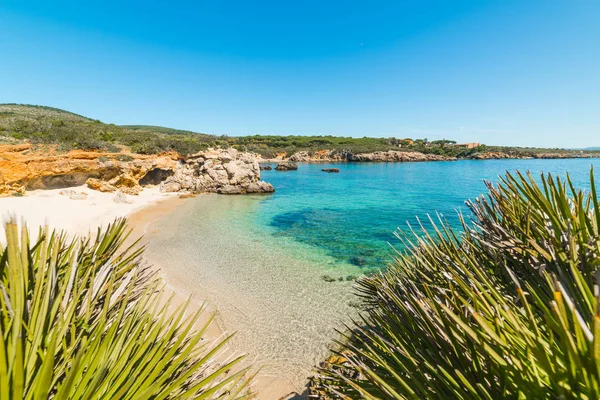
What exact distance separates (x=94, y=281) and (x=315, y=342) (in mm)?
5560

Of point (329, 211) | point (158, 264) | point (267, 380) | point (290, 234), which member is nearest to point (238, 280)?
point (158, 264)

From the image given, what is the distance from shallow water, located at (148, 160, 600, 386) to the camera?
6.60 metres

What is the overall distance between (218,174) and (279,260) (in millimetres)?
20528

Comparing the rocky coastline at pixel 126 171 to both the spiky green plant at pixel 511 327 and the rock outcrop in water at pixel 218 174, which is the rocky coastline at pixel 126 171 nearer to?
the rock outcrop in water at pixel 218 174

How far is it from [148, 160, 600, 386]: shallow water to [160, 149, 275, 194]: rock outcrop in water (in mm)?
4707

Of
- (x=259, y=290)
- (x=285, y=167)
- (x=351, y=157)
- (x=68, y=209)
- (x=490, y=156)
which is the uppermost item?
(x=490, y=156)

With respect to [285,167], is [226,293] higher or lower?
lower

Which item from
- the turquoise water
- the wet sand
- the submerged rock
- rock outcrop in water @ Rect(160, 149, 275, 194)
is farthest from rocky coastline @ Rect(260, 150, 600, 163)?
the wet sand

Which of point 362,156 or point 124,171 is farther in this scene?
point 362,156

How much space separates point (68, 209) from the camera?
49.4 feet

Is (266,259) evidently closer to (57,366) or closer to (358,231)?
(358,231)

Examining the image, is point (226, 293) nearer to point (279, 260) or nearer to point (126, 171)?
point (279, 260)

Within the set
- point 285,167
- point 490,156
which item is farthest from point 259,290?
point 490,156

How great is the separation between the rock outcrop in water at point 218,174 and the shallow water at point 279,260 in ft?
15.4
